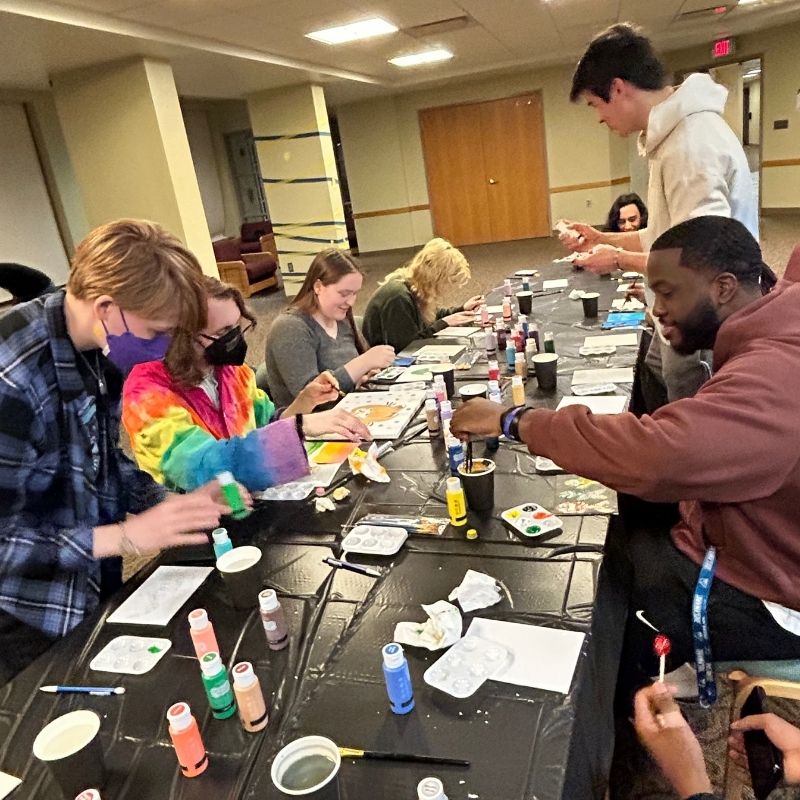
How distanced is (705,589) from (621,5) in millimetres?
6540

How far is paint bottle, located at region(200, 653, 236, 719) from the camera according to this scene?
983 mm

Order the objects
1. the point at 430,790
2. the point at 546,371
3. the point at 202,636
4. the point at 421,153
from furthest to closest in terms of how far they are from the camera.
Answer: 1. the point at 421,153
2. the point at 546,371
3. the point at 202,636
4. the point at 430,790

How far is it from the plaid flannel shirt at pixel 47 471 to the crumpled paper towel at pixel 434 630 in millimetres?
636

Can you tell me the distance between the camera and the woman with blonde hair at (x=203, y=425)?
1.61 meters

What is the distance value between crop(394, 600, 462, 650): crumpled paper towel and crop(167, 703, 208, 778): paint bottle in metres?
0.35

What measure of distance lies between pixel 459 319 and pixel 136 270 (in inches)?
93.3

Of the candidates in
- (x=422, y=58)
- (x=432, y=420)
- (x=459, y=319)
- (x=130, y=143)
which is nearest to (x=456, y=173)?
(x=422, y=58)

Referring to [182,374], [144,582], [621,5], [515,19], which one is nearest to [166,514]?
[144,582]

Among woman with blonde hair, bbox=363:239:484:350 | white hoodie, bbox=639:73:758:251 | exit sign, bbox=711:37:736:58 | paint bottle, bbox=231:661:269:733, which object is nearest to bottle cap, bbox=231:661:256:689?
paint bottle, bbox=231:661:269:733

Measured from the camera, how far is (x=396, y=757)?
897 millimetres

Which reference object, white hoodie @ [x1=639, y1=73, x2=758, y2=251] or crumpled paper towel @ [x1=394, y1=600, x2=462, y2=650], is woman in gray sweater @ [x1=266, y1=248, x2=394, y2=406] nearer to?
white hoodie @ [x1=639, y1=73, x2=758, y2=251]

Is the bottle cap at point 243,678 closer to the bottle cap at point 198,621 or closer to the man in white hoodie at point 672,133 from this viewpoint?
the bottle cap at point 198,621

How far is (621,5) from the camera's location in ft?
20.5

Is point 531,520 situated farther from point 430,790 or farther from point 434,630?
point 430,790
